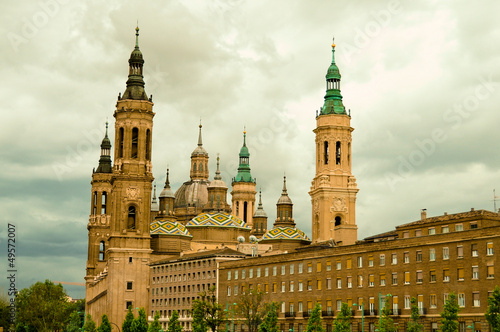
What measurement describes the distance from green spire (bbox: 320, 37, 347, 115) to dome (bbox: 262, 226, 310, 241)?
35.7 m

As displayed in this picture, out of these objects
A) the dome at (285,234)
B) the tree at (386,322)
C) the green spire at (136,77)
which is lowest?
the tree at (386,322)

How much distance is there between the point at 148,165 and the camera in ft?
586

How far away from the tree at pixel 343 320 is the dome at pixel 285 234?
8217cm

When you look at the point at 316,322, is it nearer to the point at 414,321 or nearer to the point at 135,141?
the point at 414,321

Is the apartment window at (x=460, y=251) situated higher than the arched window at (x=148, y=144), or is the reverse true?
the arched window at (x=148, y=144)

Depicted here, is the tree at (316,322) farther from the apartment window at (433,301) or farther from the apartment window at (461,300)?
the apartment window at (461,300)

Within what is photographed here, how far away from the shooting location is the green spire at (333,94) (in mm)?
168750

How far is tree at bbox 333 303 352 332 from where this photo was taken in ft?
347

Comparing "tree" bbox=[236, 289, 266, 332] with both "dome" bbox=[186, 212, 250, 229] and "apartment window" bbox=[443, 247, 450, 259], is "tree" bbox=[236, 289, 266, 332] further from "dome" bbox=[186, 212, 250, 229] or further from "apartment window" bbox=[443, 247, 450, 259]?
"dome" bbox=[186, 212, 250, 229]

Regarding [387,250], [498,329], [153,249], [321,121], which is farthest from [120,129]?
[498,329]

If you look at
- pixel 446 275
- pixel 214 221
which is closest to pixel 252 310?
pixel 446 275

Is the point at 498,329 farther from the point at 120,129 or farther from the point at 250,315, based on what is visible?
the point at 120,129

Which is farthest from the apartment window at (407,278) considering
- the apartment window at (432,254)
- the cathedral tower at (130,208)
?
the cathedral tower at (130,208)

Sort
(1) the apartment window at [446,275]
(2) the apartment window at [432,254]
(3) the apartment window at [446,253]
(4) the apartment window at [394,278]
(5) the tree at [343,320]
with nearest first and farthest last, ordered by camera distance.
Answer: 1. (1) the apartment window at [446,275]
2. (3) the apartment window at [446,253]
3. (2) the apartment window at [432,254]
4. (5) the tree at [343,320]
5. (4) the apartment window at [394,278]
